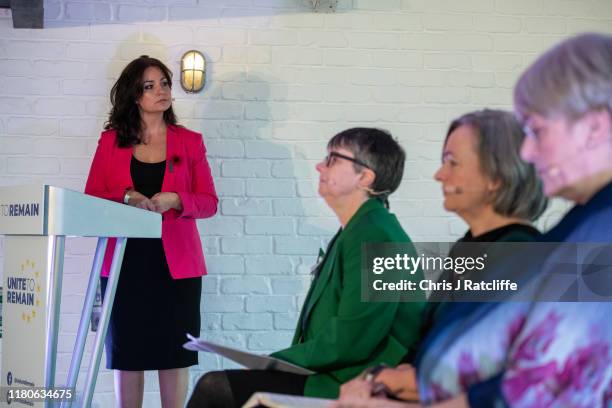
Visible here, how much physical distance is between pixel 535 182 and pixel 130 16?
2.71 m

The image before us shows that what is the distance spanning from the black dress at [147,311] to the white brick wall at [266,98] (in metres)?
0.51

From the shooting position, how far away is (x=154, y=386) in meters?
3.74

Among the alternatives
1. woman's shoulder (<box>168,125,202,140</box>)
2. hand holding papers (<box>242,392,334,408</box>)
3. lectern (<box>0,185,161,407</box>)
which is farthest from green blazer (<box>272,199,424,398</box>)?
woman's shoulder (<box>168,125,202,140</box>)

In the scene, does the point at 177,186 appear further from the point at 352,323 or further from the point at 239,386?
the point at 352,323

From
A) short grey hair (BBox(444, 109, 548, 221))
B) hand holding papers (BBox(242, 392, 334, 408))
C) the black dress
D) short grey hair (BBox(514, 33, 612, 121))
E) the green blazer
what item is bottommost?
the black dress

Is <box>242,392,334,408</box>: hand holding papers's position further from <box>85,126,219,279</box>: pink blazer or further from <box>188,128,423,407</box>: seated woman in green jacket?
<box>85,126,219,279</box>: pink blazer

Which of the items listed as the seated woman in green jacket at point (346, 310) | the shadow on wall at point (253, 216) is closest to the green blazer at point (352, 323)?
the seated woman in green jacket at point (346, 310)

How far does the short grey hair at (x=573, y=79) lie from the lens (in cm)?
108

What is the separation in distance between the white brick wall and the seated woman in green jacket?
70.0 inches

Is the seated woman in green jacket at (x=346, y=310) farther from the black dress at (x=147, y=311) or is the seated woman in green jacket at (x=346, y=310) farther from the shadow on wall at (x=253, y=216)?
the shadow on wall at (x=253, y=216)

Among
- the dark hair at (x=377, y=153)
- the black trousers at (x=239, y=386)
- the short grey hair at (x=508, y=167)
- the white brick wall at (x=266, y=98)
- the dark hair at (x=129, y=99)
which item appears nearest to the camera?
the short grey hair at (x=508, y=167)

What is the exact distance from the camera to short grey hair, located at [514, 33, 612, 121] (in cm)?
108

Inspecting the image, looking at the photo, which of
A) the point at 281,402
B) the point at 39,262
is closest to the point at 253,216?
the point at 39,262

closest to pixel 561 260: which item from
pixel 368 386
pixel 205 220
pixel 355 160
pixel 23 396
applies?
pixel 368 386
